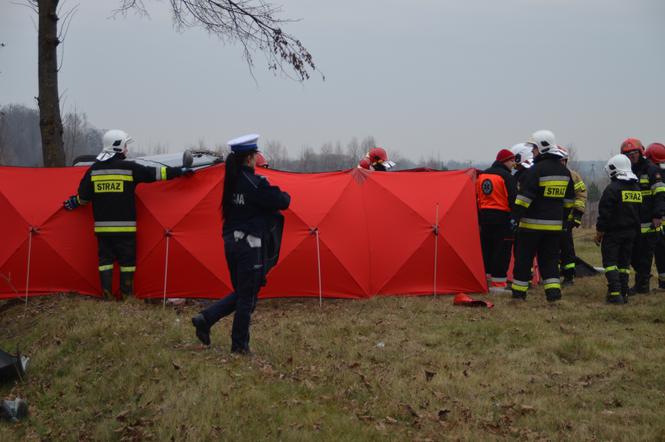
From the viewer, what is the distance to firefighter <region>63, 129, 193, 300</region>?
28.4 ft

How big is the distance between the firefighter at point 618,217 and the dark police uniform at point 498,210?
51.4 inches

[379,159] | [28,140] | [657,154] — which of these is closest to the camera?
[657,154]

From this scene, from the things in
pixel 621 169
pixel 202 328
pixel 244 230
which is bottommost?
pixel 202 328

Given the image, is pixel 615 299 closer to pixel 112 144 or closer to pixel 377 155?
pixel 377 155

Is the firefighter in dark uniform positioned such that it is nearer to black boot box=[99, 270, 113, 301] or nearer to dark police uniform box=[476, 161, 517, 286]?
black boot box=[99, 270, 113, 301]

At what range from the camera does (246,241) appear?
6090mm

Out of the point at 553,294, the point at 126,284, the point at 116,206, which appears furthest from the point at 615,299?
the point at 116,206

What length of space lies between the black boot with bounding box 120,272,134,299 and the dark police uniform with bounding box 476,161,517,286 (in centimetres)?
524

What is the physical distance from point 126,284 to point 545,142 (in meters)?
5.93

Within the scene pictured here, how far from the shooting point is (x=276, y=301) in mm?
9320

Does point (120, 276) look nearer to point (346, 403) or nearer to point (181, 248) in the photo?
point (181, 248)

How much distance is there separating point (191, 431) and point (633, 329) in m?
5.31

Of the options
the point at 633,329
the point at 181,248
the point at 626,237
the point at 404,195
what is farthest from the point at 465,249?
the point at 181,248

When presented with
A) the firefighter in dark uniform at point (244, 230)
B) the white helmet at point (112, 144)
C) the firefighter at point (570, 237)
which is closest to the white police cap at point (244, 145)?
Answer: the firefighter in dark uniform at point (244, 230)
